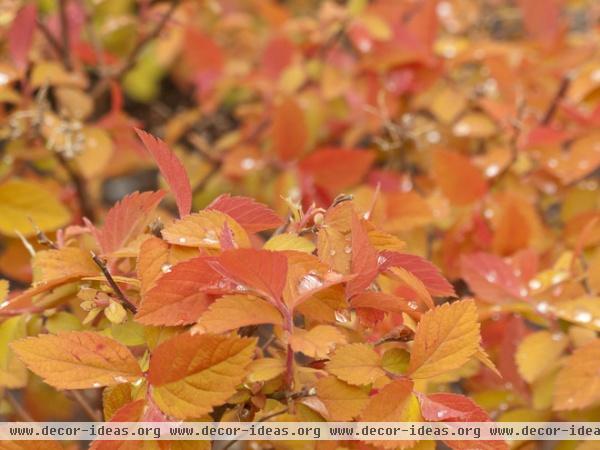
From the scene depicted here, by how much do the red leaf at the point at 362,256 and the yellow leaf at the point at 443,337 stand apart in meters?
0.06

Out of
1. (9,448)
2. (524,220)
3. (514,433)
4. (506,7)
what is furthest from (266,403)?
(506,7)

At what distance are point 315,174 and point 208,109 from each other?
20.7 inches

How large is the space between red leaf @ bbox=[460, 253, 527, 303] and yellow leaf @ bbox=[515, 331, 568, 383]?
0.20ft

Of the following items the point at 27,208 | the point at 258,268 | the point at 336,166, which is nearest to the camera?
the point at 258,268

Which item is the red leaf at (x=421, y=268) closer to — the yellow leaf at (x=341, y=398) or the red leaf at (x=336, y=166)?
the yellow leaf at (x=341, y=398)

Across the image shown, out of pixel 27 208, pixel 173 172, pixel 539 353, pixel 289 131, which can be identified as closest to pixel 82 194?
pixel 27 208

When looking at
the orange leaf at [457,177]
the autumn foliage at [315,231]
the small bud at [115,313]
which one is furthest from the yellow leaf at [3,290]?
the orange leaf at [457,177]

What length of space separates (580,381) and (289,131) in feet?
2.64

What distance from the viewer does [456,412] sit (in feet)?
2.39

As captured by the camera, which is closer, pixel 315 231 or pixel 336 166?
pixel 315 231

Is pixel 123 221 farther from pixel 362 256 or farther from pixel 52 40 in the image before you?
pixel 52 40

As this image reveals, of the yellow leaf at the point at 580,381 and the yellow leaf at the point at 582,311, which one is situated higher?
the yellow leaf at the point at 582,311

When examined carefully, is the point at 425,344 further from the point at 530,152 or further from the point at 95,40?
the point at 95,40

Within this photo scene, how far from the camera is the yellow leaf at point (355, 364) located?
28.5 inches
